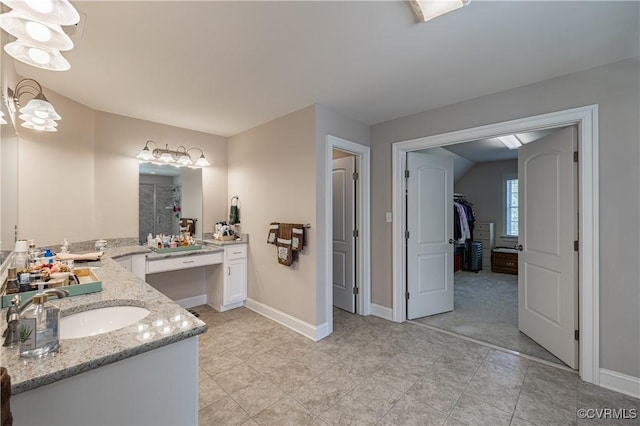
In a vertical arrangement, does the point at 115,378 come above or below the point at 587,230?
below

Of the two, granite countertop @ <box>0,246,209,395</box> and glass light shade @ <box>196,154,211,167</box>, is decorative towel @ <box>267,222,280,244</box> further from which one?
granite countertop @ <box>0,246,209,395</box>

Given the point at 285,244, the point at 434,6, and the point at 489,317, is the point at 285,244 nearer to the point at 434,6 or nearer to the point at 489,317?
the point at 434,6

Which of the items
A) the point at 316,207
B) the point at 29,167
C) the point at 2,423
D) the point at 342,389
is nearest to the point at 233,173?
the point at 316,207

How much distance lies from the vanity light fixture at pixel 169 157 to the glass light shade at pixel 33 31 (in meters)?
2.39

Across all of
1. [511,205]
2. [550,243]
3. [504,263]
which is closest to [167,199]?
[550,243]

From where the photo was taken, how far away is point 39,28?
1.09m

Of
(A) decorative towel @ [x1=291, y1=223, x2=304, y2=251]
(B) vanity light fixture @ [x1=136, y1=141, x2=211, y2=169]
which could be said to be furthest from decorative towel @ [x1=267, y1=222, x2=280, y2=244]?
(B) vanity light fixture @ [x1=136, y1=141, x2=211, y2=169]

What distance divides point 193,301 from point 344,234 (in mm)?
2283

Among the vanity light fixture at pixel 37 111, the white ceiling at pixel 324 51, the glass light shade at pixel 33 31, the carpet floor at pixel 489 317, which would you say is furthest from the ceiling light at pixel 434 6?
the carpet floor at pixel 489 317

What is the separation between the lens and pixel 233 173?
13.5 ft

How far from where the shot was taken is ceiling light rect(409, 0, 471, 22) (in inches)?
58.1

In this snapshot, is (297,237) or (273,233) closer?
(297,237)

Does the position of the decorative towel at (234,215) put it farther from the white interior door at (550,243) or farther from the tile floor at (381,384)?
the white interior door at (550,243)

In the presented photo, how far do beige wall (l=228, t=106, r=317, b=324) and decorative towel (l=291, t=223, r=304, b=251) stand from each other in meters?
0.08
